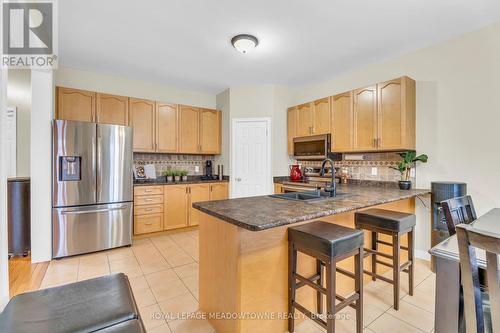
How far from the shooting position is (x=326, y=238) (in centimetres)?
143

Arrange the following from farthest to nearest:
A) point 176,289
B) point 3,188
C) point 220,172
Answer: point 220,172 < point 176,289 < point 3,188

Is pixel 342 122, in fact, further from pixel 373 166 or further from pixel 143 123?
pixel 143 123

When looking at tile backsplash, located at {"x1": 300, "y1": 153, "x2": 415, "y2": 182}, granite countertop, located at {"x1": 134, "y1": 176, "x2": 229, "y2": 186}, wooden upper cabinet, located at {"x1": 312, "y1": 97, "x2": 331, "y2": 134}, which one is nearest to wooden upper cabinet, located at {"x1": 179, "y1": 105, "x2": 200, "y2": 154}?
granite countertop, located at {"x1": 134, "y1": 176, "x2": 229, "y2": 186}

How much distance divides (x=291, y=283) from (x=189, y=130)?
11.4ft

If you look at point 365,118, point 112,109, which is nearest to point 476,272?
point 365,118

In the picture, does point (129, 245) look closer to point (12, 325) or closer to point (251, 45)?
point (12, 325)

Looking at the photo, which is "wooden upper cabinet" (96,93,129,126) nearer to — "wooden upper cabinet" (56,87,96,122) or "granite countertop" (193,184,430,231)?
"wooden upper cabinet" (56,87,96,122)

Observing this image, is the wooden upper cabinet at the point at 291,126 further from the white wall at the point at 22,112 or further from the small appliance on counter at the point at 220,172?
the white wall at the point at 22,112

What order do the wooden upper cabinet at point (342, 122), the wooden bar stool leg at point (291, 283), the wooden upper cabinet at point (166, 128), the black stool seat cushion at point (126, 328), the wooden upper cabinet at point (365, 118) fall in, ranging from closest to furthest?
the black stool seat cushion at point (126, 328) < the wooden bar stool leg at point (291, 283) < the wooden upper cabinet at point (365, 118) < the wooden upper cabinet at point (342, 122) < the wooden upper cabinet at point (166, 128)

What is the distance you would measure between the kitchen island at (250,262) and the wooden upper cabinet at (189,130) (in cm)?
278

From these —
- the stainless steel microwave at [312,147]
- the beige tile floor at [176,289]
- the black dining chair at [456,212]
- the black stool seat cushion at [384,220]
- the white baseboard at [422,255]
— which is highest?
the stainless steel microwave at [312,147]

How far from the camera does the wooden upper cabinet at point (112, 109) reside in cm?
367

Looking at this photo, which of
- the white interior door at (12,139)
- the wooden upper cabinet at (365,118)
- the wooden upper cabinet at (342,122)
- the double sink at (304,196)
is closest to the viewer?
the double sink at (304,196)

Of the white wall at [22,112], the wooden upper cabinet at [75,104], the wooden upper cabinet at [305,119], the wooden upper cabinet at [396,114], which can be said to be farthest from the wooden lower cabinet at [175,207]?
the wooden upper cabinet at [396,114]
